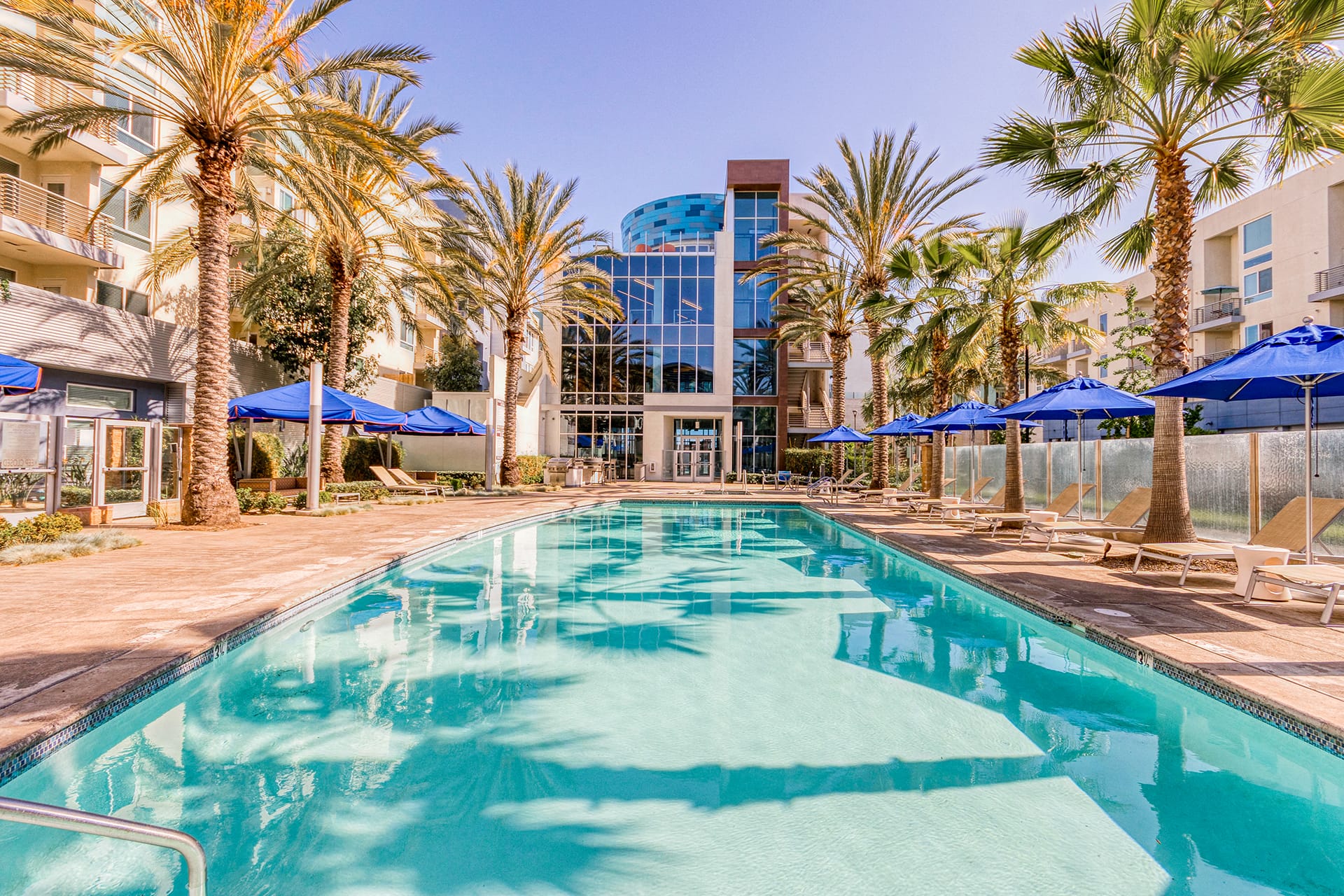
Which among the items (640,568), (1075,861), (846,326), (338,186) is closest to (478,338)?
(846,326)

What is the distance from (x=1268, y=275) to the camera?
96.5 feet

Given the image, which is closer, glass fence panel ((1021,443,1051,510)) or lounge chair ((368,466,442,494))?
glass fence panel ((1021,443,1051,510))

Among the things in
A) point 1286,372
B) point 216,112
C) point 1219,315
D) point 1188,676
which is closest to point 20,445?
point 216,112

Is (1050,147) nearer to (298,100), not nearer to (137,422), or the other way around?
(298,100)

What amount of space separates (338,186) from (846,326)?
16.5 meters

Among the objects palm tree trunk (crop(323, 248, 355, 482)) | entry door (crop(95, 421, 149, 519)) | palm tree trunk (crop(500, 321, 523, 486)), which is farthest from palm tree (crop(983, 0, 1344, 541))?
palm tree trunk (crop(500, 321, 523, 486))

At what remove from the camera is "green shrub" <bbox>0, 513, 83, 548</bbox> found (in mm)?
9289

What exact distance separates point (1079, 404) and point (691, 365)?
946 inches

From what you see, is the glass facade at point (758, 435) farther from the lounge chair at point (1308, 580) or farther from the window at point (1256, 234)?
the lounge chair at point (1308, 580)

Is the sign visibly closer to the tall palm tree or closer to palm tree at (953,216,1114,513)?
A: palm tree at (953,216,1114,513)

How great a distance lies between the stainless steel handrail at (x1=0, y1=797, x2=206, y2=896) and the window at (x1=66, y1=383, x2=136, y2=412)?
1757cm

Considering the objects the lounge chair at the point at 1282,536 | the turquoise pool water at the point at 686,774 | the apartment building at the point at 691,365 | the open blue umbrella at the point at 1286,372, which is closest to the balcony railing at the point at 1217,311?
the apartment building at the point at 691,365

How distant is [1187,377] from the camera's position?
733 centimetres

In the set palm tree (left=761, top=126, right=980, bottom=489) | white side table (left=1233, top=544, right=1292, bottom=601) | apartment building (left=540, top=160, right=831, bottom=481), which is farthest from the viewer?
apartment building (left=540, top=160, right=831, bottom=481)
